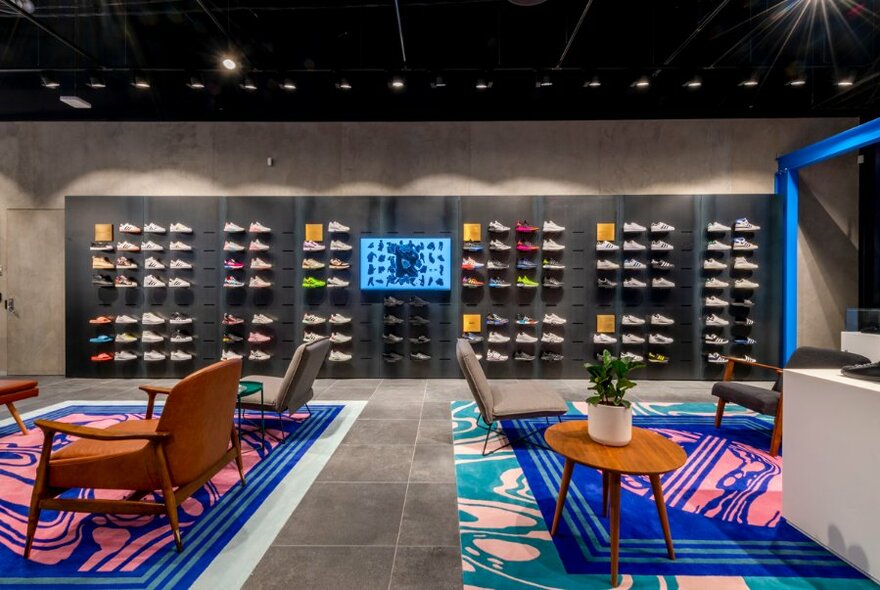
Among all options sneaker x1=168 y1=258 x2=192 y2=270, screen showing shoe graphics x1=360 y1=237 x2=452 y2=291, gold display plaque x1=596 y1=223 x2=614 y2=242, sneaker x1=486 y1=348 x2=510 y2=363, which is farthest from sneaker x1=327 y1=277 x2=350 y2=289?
gold display plaque x1=596 y1=223 x2=614 y2=242

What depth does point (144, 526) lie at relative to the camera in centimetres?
235

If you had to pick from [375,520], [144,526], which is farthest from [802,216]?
[144,526]

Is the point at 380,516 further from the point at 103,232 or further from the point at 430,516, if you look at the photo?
the point at 103,232

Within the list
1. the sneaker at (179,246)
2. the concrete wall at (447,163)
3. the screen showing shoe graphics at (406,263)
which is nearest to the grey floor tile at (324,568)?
the screen showing shoe graphics at (406,263)

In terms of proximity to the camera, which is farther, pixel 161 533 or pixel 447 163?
pixel 447 163

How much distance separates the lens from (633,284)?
623cm

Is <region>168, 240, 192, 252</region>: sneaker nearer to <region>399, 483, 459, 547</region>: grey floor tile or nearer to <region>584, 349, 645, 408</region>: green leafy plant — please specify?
<region>399, 483, 459, 547</region>: grey floor tile

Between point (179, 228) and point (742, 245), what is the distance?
943 cm

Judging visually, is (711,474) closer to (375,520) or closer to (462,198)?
(375,520)

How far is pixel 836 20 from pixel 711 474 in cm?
667

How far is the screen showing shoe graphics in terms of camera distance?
20.7 ft

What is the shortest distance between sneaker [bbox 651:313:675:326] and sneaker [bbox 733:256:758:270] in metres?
Result: 1.39

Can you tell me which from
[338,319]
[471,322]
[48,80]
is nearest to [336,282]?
[338,319]

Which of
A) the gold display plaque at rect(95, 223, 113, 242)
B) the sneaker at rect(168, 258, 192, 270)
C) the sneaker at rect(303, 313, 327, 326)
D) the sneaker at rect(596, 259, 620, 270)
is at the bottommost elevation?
the sneaker at rect(303, 313, 327, 326)
